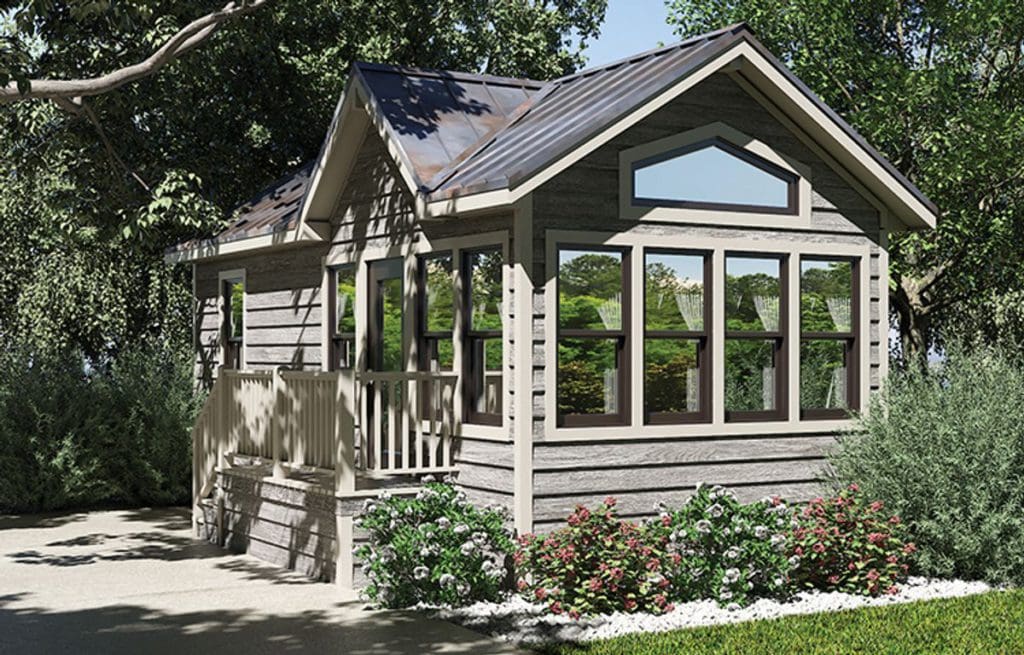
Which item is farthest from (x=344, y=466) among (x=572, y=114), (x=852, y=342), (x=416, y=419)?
(x=852, y=342)

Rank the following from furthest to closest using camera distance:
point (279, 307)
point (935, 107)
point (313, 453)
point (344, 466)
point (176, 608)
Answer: point (935, 107) → point (279, 307) → point (313, 453) → point (344, 466) → point (176, 608)

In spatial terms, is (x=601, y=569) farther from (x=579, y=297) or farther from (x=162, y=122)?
(x=162, y=122)

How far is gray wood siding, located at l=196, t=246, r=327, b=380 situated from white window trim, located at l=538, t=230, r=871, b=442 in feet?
14.5

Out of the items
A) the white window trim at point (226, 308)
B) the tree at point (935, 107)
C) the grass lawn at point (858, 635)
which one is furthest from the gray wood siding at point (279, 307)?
the tree at point (935, 107)

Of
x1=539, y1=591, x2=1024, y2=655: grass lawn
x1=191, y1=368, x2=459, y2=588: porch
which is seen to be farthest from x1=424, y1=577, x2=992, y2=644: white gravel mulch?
x1=191, y1=368, x2=459, y2=588: porch

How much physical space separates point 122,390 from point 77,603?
300 inches

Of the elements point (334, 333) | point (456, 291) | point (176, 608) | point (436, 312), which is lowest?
point (176, 608)

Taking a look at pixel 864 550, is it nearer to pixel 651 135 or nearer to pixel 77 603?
pixel 651 135

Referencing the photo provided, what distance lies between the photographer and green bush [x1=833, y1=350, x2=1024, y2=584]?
1098 centimetres

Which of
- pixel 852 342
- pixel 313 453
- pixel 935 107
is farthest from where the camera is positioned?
pixel 935 107

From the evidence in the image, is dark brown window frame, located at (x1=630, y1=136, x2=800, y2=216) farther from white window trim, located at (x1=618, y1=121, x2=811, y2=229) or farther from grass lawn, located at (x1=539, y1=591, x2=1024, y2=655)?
grass lawn, located at (x1=539, y1=591, x2=1024, y2=655)

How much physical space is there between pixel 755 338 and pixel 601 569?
3.54 m

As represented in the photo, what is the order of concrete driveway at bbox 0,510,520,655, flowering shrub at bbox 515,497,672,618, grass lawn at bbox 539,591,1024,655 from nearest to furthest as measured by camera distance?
grass lawn at bbox 539,591,1024,655, concrete driveway at bbox 0,510,520,655, flowering shrub at bbox 515,497,672,618

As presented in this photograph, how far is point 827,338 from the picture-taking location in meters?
12.7
